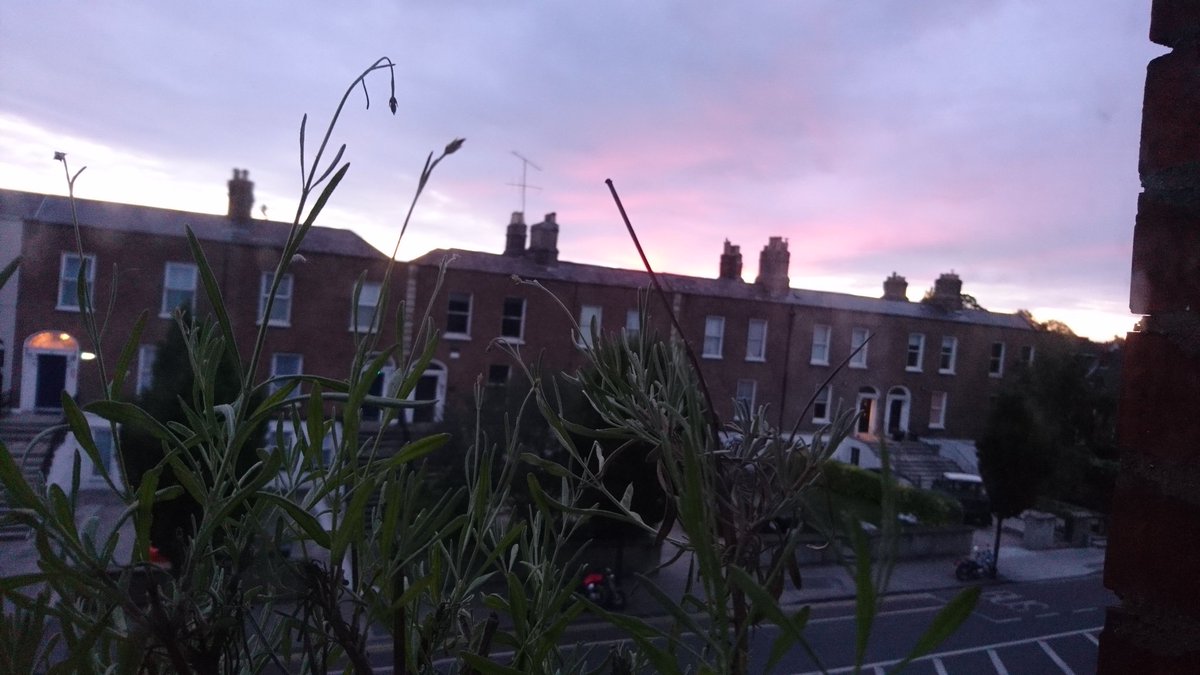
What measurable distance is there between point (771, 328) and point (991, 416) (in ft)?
7.80

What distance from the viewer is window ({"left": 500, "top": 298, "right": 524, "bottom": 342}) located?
9125mm

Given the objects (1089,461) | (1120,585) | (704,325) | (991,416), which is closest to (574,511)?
(1120,585)

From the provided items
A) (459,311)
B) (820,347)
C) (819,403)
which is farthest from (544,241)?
(819,403)

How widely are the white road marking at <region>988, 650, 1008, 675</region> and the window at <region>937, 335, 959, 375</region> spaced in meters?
3.58

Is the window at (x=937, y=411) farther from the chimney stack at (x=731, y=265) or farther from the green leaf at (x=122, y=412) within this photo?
the green leaf at (x=122, y=412)

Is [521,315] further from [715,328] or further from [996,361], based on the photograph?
[996,361]

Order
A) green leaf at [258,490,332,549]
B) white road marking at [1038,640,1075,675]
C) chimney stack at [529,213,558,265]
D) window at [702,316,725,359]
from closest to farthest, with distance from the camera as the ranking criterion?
1. green leaf at [258,490,332,549]
2. white road marking at [1038,640,1075,675]
3. window at [702,316,725,359]
4. chimney stack at [529,213,558,265]

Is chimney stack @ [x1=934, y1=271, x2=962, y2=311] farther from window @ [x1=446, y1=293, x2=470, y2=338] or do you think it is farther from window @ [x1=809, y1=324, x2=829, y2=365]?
window @ [x1=446, y1=293, x2=470, y2=338]

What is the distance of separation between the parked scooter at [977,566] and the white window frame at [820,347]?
9.86ft

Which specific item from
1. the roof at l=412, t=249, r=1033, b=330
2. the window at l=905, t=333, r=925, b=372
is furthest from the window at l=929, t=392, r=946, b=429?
the roof at l=412, t=249, r=1033, b=330

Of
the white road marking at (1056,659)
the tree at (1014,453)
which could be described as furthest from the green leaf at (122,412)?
the tree at (1014,453)

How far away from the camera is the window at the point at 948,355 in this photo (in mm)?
8203

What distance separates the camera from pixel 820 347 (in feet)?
A: 19.5

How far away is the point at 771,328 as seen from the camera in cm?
813
